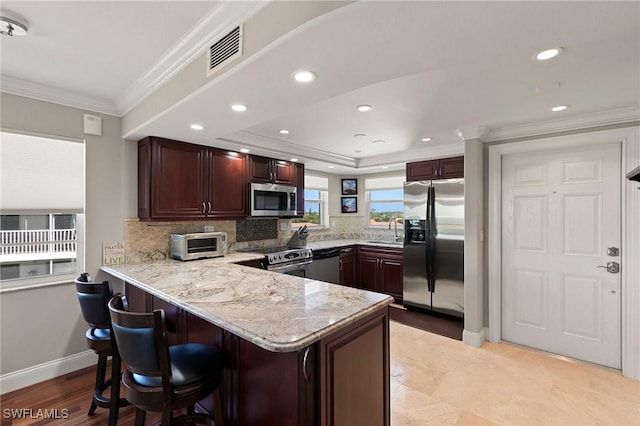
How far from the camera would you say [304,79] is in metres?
1.65

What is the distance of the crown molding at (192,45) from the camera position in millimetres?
1473

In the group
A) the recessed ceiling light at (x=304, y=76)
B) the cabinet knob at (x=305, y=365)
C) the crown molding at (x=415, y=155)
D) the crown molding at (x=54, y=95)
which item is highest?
the crown molding at (x=54, y=95)

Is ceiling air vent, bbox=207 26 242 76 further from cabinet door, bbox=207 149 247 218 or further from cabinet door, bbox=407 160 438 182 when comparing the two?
cabinet door, bbox=407 160 438 182

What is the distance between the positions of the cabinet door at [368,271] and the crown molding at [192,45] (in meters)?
3.92

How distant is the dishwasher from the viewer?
433 centimetres

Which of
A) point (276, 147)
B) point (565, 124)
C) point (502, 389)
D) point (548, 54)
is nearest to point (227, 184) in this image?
point (276, 147)

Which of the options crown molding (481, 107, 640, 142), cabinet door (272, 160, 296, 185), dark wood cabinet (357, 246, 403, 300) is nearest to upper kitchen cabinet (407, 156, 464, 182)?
crown molding (481, 107, 640, 142)

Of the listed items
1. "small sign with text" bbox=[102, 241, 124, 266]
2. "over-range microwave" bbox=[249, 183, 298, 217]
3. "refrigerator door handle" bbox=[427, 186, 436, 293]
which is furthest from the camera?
"refrigerator door handle" bbox=[427, 186, 436, 293]

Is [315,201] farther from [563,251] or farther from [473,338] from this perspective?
[563,251]

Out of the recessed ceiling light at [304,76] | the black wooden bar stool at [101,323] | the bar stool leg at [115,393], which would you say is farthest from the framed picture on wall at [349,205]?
the bar stool leg at [115,393]

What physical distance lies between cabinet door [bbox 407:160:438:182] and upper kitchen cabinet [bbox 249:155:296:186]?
175cm

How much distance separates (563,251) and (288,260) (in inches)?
120

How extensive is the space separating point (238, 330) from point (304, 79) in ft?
4.40

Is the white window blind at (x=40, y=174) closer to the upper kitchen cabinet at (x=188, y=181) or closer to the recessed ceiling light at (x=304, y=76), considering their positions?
the upper kitchen cabinet at (x=188, y=181)
